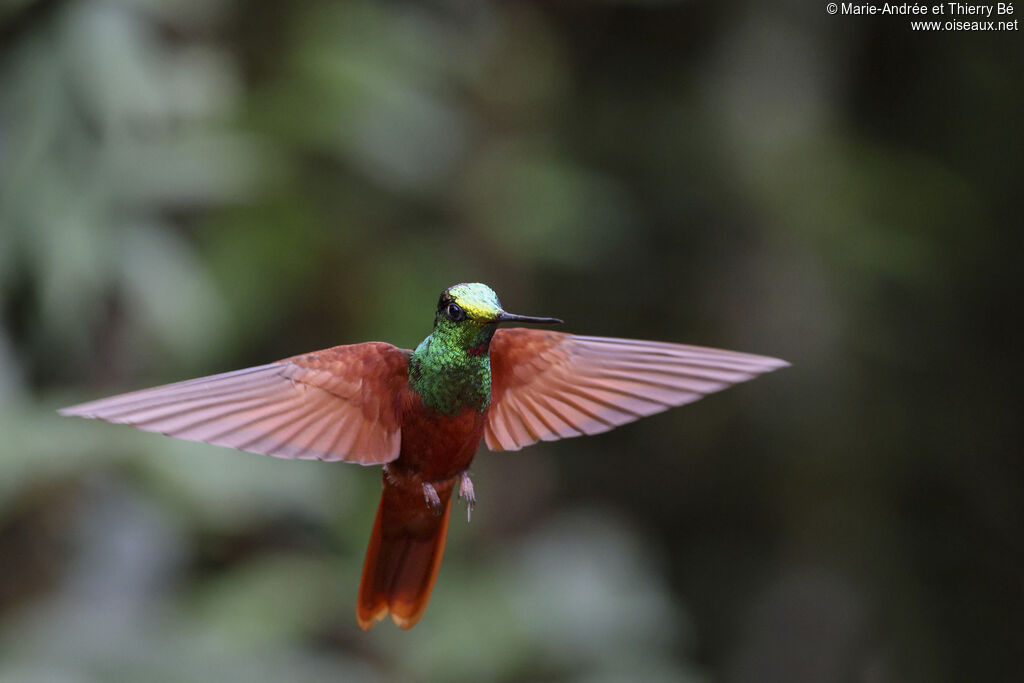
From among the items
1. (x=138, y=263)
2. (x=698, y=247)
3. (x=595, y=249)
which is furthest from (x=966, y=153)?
(x=138, y=263)

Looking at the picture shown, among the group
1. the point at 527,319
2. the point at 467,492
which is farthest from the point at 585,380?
the point at 527,319

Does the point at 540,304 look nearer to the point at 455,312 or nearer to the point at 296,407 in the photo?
the point at 296,407

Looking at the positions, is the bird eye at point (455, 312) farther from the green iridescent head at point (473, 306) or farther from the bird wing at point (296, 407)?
the bird wing at point (296, 407)

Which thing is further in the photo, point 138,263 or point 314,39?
point 314,39

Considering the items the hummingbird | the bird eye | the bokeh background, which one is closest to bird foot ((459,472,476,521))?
the hummingbird

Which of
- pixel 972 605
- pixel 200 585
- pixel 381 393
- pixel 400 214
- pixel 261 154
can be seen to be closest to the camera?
pixel 381 393

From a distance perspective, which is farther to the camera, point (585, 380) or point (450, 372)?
point (585, 380)

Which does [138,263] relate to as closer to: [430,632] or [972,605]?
[430,632]

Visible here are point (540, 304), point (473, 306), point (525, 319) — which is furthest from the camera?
point (540, 304)
